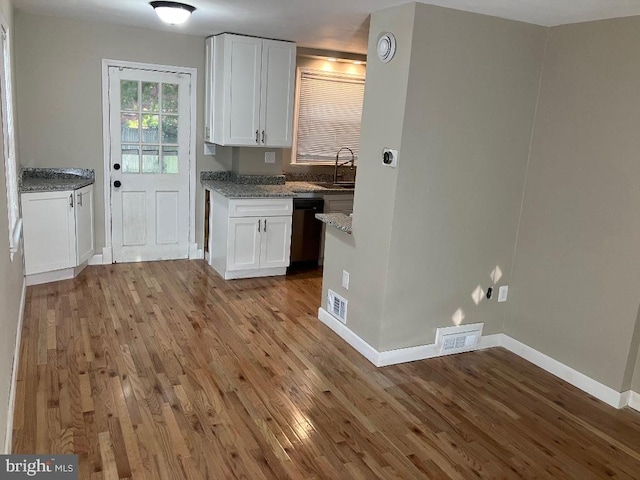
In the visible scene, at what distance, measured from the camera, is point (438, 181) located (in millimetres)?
3398

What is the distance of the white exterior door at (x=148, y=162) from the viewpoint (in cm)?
513

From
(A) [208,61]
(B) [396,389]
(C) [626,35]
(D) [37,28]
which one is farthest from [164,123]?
(C) [626,35]

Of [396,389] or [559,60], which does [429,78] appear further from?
[396,389]

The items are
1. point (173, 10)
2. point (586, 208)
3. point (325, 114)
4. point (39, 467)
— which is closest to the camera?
point (39, 467)

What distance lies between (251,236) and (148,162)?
1326 millimetres

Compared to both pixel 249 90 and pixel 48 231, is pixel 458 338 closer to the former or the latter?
pixel 249 90

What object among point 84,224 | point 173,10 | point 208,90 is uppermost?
point 173,10

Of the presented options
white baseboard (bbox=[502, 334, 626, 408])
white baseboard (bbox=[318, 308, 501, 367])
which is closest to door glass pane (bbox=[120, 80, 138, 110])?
white baseboard (bbox=[318, 308, 501, 367])

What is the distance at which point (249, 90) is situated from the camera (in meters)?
5.02

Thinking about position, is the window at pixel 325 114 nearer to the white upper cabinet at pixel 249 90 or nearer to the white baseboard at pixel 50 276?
the white upper cabinet at pixel 249 90

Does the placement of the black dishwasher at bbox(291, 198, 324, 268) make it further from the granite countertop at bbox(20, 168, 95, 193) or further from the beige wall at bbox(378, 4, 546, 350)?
the beige wall at bbox(378, 4, 546, 350)

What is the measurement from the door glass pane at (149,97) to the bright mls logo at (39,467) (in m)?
3.66

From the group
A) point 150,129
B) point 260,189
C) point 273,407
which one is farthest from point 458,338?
point 150,129

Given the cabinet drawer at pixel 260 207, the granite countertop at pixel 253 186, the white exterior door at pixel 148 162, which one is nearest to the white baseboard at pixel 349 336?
the cabinet drawer at pixel 260 207
